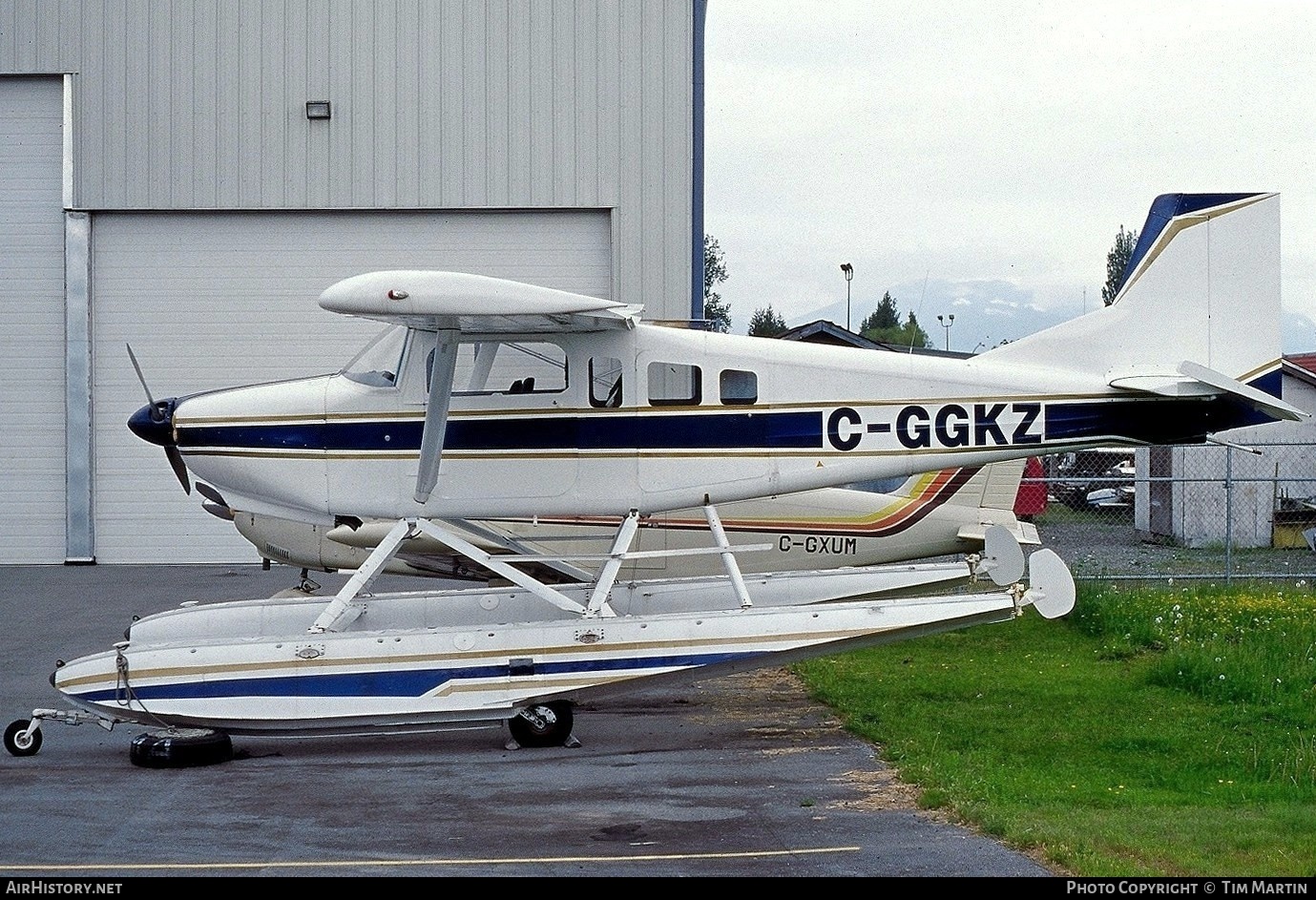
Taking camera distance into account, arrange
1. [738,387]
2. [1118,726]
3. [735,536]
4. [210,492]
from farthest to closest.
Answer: [735,536] < [210,492] < [738,387] < [1118,726]

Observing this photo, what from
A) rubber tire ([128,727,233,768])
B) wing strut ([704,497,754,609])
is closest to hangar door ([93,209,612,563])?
wing strut ([704,497,754,609])

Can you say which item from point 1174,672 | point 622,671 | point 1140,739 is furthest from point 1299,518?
point 622,671

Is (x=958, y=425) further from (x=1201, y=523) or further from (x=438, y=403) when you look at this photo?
(x=1201, y=523)

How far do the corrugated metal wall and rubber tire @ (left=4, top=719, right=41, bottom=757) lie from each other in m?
12.6

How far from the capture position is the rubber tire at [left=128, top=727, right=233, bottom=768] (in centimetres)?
906

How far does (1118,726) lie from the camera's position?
982cm

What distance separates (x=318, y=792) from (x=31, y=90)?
1641 cm

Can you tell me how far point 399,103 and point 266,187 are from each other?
2.27 metres

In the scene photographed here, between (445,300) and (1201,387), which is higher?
(445,300)

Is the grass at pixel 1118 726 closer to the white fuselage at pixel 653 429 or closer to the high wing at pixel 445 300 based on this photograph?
the white fuselage at pixel 653 429

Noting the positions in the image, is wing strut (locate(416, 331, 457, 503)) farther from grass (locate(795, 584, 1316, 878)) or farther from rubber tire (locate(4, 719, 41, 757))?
grass (locate(795, 584, 1316, 878))

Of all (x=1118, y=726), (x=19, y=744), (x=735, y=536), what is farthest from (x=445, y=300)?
(x=1118, y=726)

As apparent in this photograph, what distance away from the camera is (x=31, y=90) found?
21.2 metres
